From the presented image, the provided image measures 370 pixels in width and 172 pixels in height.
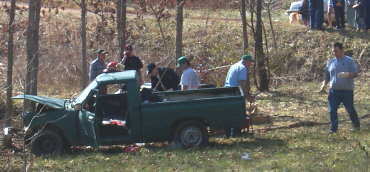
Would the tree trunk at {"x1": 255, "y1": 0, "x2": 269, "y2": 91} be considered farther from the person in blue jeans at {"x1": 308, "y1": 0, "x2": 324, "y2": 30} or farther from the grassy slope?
the grassy slope

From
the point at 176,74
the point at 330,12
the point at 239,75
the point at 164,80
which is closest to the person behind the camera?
the point at 239,75

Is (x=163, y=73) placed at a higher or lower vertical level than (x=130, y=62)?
lower

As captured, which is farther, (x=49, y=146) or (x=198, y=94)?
(x=198, y=94)

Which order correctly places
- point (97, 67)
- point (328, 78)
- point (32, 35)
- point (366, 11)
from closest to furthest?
point (328, 78)
point (32, 35)
point (97, 67)
point (366, 11)

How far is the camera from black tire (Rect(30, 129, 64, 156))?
13.7 m

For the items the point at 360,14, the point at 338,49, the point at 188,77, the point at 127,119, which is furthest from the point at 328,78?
the point at 360,14

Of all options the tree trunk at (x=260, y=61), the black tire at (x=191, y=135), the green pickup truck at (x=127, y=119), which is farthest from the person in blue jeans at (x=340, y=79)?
the tree trunk at (x=260, y=61)

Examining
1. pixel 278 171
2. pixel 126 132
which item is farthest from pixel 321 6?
pixel 278 171

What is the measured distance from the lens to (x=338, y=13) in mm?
27094

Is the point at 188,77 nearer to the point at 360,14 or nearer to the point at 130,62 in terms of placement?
the point at 130,62

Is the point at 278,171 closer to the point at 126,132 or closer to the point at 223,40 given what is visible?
the point at 126,132

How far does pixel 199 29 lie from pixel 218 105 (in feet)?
58.6

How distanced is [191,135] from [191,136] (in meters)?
0.02

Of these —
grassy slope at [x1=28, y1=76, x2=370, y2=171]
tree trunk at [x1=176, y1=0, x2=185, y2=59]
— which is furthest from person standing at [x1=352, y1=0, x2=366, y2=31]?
grassy slope at [x1=28, y1=76, x2=370, y2=171]
